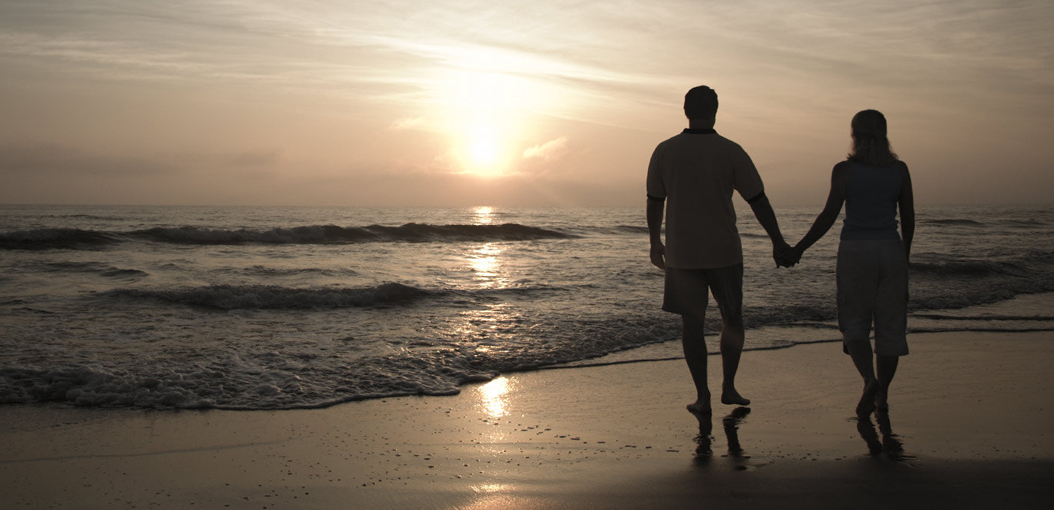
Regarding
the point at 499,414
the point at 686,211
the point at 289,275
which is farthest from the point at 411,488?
the point at 289,275

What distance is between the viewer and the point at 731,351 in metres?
4.13

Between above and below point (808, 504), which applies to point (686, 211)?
above

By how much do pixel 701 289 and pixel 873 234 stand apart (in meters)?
0.92

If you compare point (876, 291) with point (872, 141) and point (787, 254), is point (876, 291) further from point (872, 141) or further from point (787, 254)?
point (872, 141)

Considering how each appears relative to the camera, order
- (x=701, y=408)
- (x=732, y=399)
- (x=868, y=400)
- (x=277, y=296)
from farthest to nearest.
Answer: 1. (x=277, y=296)
2. (x=732, y=399)
3. (x=701, y=408)
4. (x=868, y=400)

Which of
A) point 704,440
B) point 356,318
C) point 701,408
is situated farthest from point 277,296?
point 704,440

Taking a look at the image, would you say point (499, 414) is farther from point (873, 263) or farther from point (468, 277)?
point (468, 277)

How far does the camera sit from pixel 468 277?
524 inches

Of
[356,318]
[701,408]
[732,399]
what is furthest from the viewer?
[356,318]

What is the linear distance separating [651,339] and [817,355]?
61.7 inches

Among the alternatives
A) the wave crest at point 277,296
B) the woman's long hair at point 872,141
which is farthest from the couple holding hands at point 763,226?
the wave crest at point 277,296

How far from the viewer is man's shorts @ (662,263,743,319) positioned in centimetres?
393

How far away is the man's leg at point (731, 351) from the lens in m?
4.08

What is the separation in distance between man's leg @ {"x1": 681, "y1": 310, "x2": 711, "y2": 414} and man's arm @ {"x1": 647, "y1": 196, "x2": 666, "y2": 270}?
36 centimetres
